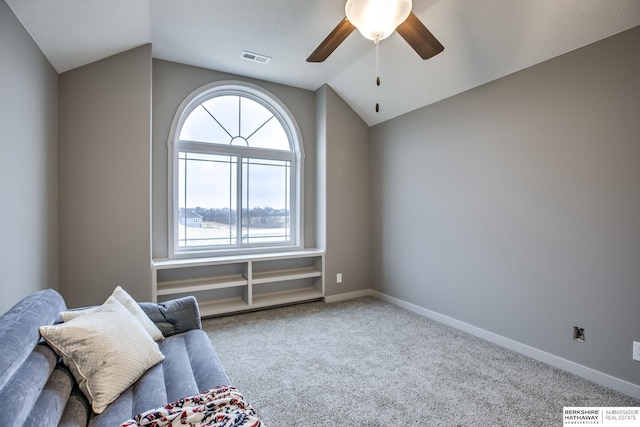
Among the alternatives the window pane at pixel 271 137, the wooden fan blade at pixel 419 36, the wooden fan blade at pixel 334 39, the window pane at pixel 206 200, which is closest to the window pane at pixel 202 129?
the window pane at pixel 206 200

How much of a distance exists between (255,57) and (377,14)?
6.22 feet

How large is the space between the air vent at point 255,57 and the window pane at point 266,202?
1169mm

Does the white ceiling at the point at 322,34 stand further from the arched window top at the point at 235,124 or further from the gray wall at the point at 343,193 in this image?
the gray wall at the point at 343,193

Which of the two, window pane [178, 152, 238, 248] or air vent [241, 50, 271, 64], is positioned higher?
air vent [241, 50, 271, 64]

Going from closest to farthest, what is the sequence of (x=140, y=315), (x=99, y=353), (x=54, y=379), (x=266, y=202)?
(x=54, y=379) → (x=99, y=353) → (x=140, y=315) → (x=266, y=202)

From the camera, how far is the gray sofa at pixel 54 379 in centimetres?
105

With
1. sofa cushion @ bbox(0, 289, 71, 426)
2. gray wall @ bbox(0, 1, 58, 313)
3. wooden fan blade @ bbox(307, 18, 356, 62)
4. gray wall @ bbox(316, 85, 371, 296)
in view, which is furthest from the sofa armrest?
gray wall @ bbox(316, 85, 371, 296)

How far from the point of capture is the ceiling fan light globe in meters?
1.71

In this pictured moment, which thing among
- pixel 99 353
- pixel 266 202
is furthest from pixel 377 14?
pixel 266 202

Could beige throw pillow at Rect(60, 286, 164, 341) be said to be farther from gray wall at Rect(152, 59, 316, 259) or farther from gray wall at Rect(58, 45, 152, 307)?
gray wall at Rect(152, 59, 316, 259)

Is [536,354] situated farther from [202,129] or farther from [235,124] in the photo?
[202,129]

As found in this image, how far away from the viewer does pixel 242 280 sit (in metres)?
3.63

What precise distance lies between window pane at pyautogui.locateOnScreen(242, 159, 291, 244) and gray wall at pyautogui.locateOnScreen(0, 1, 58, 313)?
1869 millimetres

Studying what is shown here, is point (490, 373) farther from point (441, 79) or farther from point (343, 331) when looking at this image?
point (441, 79)
